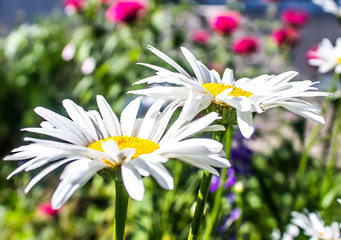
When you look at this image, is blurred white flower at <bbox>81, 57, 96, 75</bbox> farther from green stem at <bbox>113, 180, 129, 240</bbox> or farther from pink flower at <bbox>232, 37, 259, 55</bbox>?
green stem at <bbox>113, 180, 129, 240</bbox>

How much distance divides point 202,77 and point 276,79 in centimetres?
8

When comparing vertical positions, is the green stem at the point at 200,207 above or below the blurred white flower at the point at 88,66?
below

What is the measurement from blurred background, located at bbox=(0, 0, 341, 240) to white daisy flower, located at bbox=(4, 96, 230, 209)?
304 mm

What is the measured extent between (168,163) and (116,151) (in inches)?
36.4

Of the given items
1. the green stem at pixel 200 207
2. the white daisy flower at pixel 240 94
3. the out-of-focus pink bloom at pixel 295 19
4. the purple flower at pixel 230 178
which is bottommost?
the purple flower at pixel 230 178

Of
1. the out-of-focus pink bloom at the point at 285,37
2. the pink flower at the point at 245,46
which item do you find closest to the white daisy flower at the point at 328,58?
the pink flower at the point at 245,46

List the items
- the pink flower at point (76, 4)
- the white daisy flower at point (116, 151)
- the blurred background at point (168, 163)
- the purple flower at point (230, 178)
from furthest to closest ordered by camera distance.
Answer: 1. the pink flower at point (76, 4)
2. the blurred background at point (168, 163)
3. the purple flower at point (230, 178)
4. the white daisy flower at point (116, 151)

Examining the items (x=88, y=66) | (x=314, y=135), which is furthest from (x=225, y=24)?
(x=314, y=135)

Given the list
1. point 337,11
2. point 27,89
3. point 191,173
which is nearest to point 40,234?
point 191,173

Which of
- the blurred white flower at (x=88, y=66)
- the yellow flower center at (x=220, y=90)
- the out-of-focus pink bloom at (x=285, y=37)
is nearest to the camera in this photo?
the yellow flower center at (x=220, y=90)

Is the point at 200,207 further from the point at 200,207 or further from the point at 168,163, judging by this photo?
the point at 168,163

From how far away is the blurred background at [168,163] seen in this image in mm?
1029

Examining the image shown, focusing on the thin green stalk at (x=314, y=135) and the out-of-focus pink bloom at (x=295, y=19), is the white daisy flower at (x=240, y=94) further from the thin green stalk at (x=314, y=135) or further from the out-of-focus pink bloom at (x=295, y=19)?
the out-of-focus pink bloom at (x=295, y=19)

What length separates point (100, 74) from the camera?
4.27 ft
